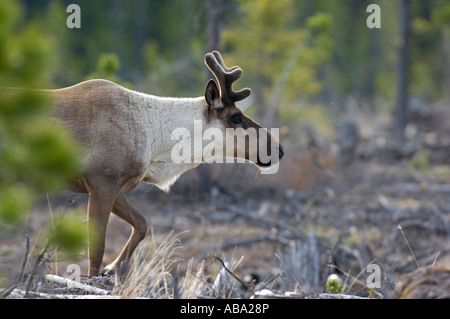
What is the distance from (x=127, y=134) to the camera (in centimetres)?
676

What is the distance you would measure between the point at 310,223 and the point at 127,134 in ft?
21.4

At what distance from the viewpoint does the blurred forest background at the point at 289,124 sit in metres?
3.07

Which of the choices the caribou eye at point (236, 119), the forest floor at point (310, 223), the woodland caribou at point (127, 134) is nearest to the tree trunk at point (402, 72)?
the forest floor at point (310, 223)

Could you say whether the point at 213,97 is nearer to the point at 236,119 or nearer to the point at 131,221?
the point at 236,119

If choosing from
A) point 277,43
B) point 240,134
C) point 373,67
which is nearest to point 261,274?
point 240,134

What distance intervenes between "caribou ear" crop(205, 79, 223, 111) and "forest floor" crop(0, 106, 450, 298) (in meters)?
1.63

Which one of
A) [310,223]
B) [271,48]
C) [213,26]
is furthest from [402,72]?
[310,223]

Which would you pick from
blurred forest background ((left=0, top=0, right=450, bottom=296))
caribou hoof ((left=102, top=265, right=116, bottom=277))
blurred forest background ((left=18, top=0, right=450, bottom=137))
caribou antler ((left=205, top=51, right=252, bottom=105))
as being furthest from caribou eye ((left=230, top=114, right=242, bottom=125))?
blurred forest background ((left=18, top=0, right=450, bottom=137))

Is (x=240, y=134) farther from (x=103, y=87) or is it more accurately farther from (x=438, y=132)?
(x=438, y=132)

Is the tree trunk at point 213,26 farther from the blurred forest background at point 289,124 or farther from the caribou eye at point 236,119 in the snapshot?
the caribou eye at point 236,119

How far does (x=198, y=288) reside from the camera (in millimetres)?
5910

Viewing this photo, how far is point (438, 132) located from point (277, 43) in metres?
6.71

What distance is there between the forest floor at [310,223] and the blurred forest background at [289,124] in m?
0.05
